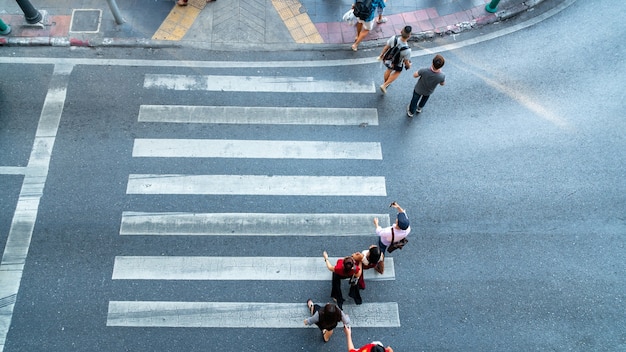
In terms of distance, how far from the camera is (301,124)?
32.1 feet

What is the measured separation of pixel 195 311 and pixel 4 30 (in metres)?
7.61

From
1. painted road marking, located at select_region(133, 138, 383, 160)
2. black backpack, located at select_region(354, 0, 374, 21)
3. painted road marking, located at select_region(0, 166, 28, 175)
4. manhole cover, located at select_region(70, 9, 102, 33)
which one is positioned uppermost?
black backpack, located at select_region(354, 0, 374, 21)

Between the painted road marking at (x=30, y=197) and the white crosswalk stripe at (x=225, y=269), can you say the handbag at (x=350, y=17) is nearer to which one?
the white crosswalk stripe at (x=225, y=269)

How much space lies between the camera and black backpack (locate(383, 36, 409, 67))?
369 inches

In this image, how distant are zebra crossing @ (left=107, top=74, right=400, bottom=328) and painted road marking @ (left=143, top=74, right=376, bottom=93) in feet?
0.07

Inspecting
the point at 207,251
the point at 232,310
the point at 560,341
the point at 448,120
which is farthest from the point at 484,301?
the point at 207,251

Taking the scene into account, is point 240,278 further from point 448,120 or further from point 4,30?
point 4,30

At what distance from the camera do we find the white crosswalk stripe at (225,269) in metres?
8.27

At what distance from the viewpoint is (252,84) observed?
10211 mm

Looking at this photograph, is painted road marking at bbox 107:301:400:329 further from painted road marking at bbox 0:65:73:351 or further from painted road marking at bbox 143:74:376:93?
painted road marking at bbox 143:74:376:93

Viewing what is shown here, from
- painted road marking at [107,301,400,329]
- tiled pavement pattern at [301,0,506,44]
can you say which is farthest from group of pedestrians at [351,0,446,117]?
painted road marking at [107,301,400,329]

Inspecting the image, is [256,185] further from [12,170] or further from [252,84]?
[12,170]

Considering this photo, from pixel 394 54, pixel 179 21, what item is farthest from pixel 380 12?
pixel 179 21

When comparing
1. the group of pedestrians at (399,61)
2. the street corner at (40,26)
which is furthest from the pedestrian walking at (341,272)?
the street corner at (40,26)
